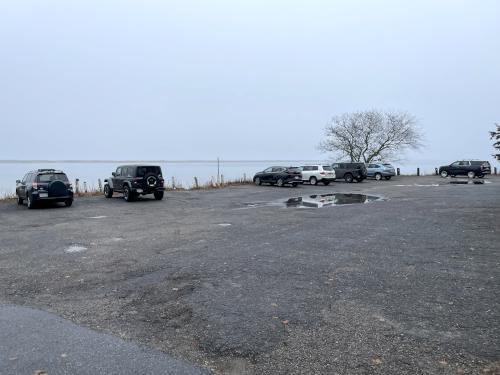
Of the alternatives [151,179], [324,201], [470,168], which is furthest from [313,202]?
[470,168]

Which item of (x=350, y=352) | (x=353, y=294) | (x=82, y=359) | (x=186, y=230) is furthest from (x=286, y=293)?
(x=186, y=230)

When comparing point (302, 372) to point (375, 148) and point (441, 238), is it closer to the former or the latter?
point (441, 238)

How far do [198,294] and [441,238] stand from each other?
22.3 ft

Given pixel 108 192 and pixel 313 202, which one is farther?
pixel 108 192

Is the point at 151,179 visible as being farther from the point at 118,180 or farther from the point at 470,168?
the point at 470,168

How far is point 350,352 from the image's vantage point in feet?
13.4

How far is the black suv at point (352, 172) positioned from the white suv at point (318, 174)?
3.80 metres

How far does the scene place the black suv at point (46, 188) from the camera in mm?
19203

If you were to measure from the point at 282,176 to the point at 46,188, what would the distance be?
19.1m

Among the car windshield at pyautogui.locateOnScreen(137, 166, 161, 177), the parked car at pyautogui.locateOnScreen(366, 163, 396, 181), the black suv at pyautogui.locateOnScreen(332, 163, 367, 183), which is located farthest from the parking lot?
the parked car at pyautogui.locateOnScreen(366, 163, 396, 181)

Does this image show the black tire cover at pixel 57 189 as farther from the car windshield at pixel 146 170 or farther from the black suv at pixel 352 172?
the black suv at pixel 352 172

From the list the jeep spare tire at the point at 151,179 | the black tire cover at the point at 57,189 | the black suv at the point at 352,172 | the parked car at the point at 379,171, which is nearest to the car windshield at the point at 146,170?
the jeep spare tire at the point at 151,179

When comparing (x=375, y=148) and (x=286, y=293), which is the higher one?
(x=375, y=148)

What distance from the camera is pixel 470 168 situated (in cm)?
4350
